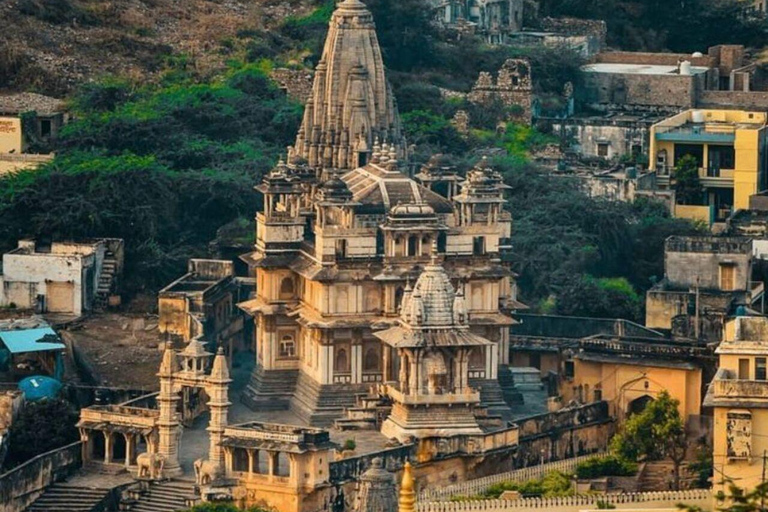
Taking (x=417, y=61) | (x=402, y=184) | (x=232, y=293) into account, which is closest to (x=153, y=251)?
(x=232, y=293)

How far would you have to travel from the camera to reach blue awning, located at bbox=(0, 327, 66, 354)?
261 ft

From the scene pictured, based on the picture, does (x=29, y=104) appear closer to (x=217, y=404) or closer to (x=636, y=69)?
(x=636, y=69)

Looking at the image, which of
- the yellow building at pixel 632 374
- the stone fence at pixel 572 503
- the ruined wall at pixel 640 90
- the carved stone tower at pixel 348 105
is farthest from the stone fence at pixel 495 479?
the ruined wall at pixel 640 90

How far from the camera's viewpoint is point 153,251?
Answer: 8625 cm

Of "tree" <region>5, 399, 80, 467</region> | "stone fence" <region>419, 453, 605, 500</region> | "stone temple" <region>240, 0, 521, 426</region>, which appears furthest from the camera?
"stone temple" <region>240, 0, 521, 426</region>

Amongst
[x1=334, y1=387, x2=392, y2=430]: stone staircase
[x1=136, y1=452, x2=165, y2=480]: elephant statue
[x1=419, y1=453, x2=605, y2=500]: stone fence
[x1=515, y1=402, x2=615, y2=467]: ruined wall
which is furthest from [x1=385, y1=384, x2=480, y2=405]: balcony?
[x1=136, y1=452, x2=165, y2=480]: elephant statue

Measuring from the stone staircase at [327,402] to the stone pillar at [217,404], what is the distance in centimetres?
239

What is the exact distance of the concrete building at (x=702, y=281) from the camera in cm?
8300

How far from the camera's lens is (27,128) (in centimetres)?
9369

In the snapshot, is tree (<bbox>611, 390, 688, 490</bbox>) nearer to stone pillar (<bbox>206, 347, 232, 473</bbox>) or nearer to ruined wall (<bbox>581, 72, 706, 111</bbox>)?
stone pillar (<bbox>206, 347, 232, 473</bbox>)

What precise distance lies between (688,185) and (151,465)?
2520cm

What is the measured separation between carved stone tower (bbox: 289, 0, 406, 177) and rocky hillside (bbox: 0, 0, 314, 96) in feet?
52.2

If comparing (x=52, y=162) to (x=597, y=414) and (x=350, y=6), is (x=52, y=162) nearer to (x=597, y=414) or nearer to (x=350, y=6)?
(x=350, y=6)

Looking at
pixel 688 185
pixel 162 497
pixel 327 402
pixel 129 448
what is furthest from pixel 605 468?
pixel 688 185
